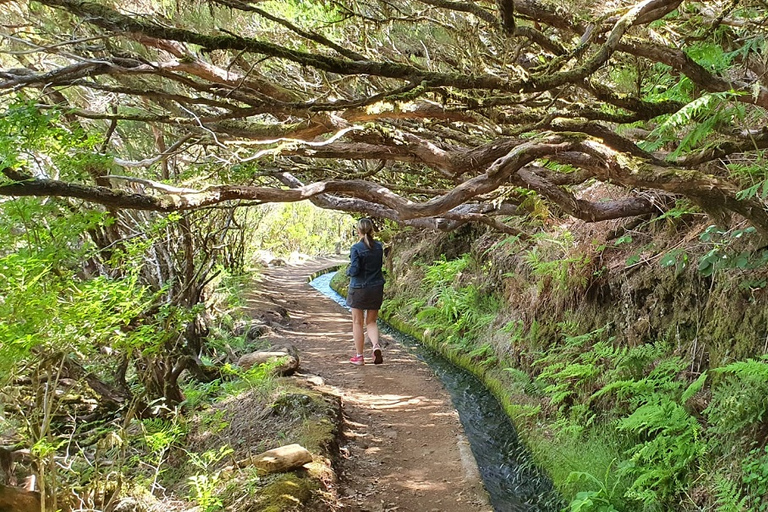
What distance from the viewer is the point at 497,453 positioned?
5656 mm

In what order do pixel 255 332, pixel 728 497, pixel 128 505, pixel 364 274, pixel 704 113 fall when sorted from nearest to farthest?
pixel 704 113, pixel 728 497, pixel 128 505, pixel 364 274, pixel 255 332

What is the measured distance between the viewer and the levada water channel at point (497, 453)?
186 inches

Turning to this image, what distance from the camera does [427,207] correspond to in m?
4.36

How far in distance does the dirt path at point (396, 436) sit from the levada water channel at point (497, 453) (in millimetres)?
247

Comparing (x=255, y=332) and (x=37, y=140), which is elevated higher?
(x=37, y=140)

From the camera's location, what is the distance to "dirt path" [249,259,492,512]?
14.6 feet

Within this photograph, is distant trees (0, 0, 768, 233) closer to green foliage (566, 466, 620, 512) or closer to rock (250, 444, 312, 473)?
rock (250, 444, 312, 473)

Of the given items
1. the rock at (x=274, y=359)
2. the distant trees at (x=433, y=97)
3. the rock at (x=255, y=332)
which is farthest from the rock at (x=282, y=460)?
the rock at (x=255, y=332)

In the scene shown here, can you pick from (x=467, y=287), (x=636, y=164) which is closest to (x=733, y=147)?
(x=636, y=164)

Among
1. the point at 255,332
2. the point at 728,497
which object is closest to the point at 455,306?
the point at 255,332

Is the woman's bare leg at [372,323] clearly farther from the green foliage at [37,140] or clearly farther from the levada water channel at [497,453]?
the green foliage at [37,140]

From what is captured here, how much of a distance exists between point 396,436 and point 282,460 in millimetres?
1924

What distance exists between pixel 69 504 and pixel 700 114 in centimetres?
495

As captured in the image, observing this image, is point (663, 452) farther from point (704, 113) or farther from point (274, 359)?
point (274, 359)
